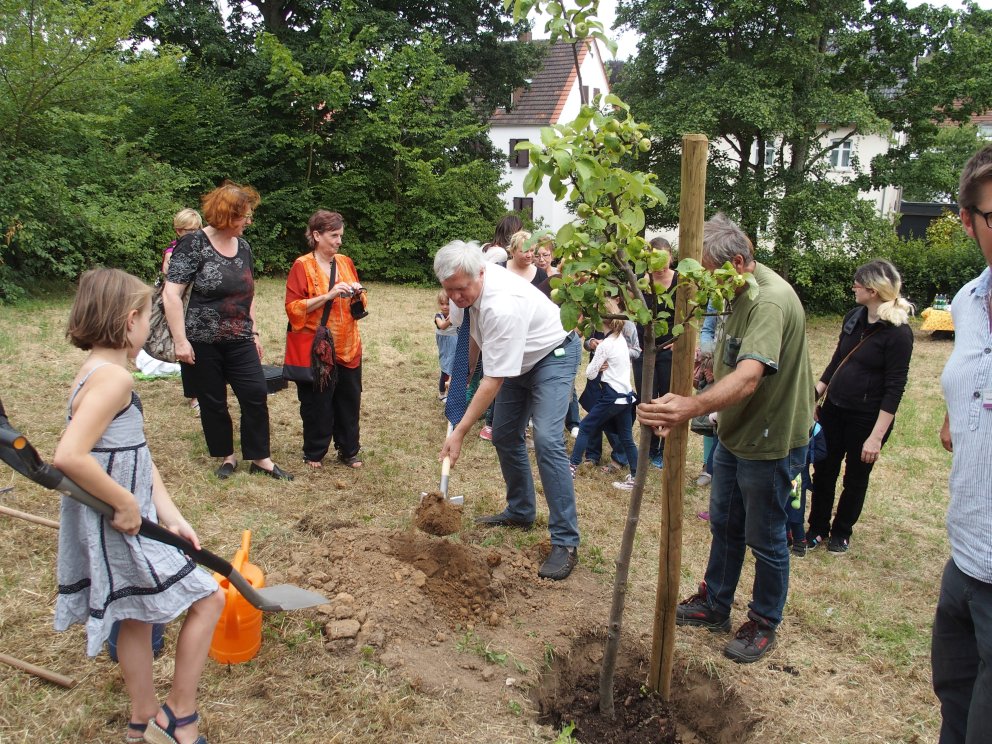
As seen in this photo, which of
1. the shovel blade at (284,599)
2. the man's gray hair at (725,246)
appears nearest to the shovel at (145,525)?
the shovel blade at (284,599)

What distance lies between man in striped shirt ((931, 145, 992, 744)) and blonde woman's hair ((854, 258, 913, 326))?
8.30ft

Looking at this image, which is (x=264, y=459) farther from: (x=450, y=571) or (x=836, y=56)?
(x=836, y=56)

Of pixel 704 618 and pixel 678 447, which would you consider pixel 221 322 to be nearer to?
pixel 678 447

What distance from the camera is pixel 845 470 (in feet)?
15.9

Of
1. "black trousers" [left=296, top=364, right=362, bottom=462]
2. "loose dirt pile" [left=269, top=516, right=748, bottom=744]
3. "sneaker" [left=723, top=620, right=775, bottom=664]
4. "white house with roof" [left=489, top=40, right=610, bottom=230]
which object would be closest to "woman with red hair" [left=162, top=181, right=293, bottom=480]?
"black trousers" [left=296, top=364, right=362, bottom=462]

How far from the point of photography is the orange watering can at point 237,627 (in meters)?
3.00

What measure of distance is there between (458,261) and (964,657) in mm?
2609

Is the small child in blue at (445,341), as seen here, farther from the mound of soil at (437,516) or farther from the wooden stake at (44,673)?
the wooden stake at (44,673)

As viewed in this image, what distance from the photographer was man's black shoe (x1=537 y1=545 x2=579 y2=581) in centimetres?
408

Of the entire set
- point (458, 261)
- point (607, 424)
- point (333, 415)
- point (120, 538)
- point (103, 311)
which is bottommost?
point (607, 424)

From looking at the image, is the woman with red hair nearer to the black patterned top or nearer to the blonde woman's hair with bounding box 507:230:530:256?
the black patterned top

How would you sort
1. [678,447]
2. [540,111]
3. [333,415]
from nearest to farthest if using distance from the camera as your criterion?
[678,447] → [333,415] → [540,111]

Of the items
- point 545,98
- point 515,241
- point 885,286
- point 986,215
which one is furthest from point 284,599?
point 545,98

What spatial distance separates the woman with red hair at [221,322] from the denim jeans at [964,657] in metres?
4.16
